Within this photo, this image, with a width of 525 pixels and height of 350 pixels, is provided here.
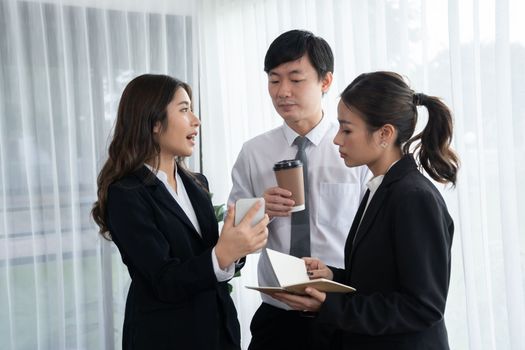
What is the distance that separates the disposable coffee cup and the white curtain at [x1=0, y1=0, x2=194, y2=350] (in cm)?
189

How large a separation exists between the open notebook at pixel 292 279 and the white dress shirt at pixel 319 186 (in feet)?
1.15

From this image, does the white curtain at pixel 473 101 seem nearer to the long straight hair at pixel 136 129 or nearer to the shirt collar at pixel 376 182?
the shirt collar at pixel 376 182

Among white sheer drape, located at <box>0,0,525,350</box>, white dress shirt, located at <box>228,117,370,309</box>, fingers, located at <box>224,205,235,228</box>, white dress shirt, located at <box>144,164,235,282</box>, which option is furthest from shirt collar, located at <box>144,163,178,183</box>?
white sheer drape, located at <box>0,0,525,350</box>

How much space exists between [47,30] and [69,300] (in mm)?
1765

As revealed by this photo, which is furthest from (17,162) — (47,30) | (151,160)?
(151,160)

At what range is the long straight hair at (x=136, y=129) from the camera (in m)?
1.75

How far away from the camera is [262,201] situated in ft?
5.24

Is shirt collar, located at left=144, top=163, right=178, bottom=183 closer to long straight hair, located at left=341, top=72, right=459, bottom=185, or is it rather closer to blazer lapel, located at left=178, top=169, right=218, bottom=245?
blazer lapel, located at left=178, top=169, right=218, bottom=245

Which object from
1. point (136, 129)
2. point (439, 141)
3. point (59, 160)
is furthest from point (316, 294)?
point (59, 160)

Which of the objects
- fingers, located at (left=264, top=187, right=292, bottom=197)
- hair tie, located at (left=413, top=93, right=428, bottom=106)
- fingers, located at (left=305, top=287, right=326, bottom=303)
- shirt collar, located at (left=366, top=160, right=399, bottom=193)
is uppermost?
hair tie, located at (left=413, top=93, right=428, bottom=106)

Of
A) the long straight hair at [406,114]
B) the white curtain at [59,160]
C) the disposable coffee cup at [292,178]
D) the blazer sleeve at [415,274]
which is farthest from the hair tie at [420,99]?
the white curtain at [59,160]

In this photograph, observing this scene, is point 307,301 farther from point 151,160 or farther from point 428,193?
point 151,160

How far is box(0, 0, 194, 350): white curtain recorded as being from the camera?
11.3 feet

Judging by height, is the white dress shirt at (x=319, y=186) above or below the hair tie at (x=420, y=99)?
below
